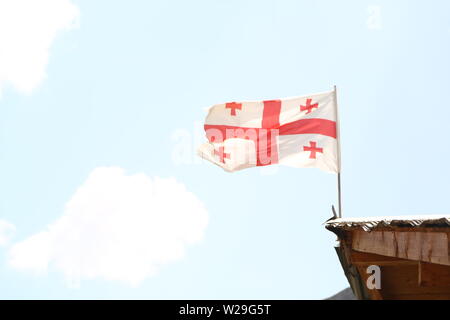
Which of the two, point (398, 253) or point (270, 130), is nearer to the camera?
point (398, 253)

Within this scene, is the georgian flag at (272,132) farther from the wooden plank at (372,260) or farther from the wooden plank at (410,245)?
the wooden plank at (410,245)

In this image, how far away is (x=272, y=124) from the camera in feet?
33.6

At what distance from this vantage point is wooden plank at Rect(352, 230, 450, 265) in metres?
4.86

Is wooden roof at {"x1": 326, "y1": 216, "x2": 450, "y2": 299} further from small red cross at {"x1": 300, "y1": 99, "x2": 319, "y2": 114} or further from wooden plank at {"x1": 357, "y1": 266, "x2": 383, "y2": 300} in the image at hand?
small red cross at {"x1": 300, "y1": 99, "x2": 319, "y2": 114}

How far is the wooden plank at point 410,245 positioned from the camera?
486 cm

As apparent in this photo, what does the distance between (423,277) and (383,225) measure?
5.14 feet

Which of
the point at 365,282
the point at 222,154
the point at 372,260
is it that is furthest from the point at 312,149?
the point at 372,260

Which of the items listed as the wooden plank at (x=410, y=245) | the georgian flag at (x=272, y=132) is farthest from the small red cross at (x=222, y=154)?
the wooden plank at (x=410, y=245)

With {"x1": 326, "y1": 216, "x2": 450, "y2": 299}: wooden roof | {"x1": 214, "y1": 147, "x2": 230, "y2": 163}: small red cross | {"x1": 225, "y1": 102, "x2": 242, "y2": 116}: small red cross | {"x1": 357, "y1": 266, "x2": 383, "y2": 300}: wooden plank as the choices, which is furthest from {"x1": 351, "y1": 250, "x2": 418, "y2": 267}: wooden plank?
{"x1": 225, "y1": 102, "x2": 242, "y2": 116}: small red cross

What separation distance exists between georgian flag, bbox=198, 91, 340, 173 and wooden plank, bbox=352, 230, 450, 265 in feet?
11.8

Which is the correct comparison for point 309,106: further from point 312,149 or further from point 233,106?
point 233,106

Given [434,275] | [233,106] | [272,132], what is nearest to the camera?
[434,275]

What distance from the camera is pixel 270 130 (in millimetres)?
10211

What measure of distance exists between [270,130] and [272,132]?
63mm
